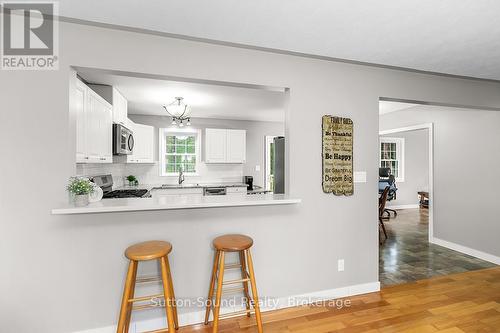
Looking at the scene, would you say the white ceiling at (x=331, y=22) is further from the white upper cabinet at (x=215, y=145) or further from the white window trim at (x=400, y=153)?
the white window trim at (x=400, y=153)

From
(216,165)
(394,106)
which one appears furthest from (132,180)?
(394,106)

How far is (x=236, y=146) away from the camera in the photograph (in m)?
5.61

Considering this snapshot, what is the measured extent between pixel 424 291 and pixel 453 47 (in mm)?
2452

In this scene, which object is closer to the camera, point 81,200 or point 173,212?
point 81,200

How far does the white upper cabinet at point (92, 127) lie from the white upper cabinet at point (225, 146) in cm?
234

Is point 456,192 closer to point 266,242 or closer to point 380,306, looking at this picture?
point 380,306

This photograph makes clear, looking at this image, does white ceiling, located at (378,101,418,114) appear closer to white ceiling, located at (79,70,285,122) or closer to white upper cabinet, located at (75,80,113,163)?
white ceiling, located at (79,70,285,122)

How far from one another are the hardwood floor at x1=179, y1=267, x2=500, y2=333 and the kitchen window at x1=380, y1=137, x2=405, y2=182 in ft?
17.0

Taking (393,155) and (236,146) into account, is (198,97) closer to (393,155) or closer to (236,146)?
(236,146)

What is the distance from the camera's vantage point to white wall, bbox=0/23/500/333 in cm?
177

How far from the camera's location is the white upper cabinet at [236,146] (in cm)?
556

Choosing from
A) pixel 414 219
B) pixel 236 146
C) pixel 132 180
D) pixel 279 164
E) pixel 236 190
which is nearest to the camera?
pixel 279 164

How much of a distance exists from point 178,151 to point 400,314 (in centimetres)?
489

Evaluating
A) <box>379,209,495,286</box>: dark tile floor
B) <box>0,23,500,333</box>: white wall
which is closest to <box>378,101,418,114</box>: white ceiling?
<box>0,23,500,333</box>: white wall
